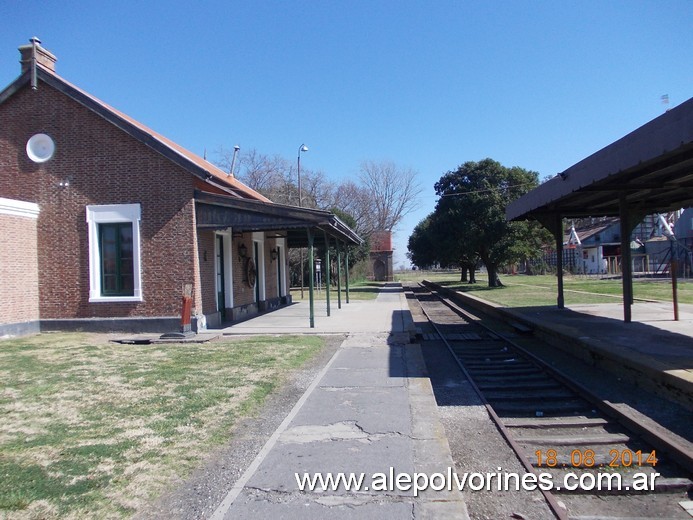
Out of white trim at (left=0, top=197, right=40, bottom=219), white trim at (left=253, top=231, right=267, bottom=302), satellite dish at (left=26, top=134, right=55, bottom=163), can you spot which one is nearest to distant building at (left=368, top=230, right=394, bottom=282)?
white trim at (left=253, top=231, right=267, bottom=302)

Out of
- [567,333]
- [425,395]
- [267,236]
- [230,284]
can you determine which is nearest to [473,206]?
[267,236]

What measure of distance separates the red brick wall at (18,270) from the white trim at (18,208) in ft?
0.33

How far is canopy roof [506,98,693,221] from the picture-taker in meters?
7.84

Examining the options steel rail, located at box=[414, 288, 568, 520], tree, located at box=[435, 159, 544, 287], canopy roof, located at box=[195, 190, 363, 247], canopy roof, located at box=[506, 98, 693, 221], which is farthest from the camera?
tree, located at box=[435, 159, 544, 287]

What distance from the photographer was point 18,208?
13.8 m

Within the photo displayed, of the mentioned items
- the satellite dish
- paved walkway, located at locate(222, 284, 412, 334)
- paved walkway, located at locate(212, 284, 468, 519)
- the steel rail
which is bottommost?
the steel rail

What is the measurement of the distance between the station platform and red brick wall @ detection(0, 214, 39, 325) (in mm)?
13127

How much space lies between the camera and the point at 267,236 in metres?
21.4

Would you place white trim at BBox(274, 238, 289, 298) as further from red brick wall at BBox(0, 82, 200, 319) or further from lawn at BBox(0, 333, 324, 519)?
lawn at BBox(0, 333, 324, 519)

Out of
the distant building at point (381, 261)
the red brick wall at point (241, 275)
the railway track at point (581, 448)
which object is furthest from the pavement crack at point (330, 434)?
the distant building at point (381, 261)

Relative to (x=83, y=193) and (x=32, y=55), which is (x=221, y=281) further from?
(x=32, y=55)

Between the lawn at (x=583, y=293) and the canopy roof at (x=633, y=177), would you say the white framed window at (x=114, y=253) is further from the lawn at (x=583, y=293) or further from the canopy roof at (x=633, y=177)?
the lawn at (x=583, y=293)

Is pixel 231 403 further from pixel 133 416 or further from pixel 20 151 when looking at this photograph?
pixel 20 151

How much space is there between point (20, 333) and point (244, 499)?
12.2m
